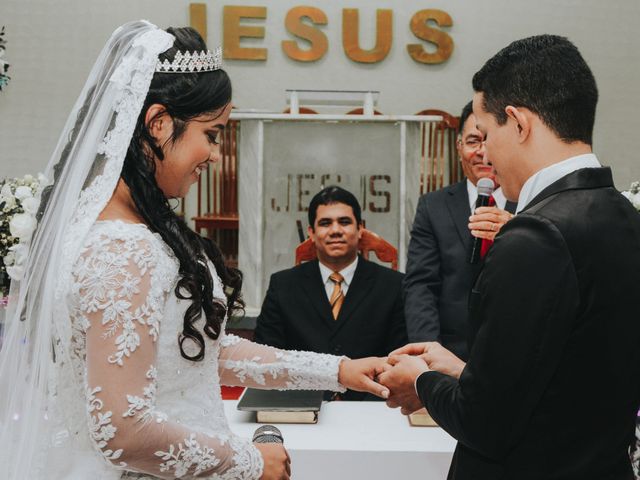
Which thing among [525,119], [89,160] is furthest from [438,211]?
[89,160]

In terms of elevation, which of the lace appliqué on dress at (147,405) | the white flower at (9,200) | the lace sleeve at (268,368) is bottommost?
the lace sleeve at (268,368)

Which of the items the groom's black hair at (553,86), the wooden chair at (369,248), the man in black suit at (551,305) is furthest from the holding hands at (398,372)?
the wooden chair at (369,248)

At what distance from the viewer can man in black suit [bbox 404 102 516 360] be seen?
3.02 meters

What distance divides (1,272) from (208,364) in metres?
1.80

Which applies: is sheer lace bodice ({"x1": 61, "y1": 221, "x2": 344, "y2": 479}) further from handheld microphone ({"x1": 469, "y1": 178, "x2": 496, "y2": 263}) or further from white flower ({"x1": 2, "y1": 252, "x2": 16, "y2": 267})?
white flower ({"x1": 2, "y1": 252, "x2": 16, "y2": 267})

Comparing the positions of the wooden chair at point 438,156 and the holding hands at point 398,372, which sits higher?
the wooden chair at point 438,156

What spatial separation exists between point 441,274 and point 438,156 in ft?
12.3

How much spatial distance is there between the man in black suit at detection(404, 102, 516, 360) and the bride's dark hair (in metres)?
1.65

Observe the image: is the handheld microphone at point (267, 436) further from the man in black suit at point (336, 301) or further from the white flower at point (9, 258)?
the man in black suit at point (336, 301)

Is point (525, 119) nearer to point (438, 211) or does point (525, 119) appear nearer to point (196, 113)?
point (196, 113)

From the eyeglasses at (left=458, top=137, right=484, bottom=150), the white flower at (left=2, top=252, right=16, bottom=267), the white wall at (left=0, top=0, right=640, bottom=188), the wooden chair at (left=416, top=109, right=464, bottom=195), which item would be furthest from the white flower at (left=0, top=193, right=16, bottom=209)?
the white wall at (left=0, top=0, right=640, bottom=188)

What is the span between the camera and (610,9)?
24.6 feet

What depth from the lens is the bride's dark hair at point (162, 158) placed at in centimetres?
144

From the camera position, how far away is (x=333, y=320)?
11.6 ft
